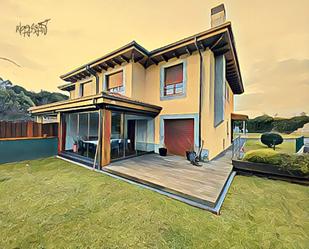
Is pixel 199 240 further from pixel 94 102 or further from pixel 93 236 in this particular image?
pixel 94 102

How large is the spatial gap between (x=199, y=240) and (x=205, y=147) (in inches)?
215

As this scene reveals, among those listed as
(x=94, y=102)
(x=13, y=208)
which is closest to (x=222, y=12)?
(x=94, y=102)

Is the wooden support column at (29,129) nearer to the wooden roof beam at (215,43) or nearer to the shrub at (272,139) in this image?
the wooden roof beam at (215,43)

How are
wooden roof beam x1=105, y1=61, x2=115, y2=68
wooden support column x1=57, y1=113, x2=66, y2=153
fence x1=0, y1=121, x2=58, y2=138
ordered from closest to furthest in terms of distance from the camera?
1. fence x1=0, y1=121, x2=58, y2=138
2. wooden support column x1=57, y1=113, x2=66, y2=153
3. wooden roof beam x1=105, y1=61, x2=115, y2=68

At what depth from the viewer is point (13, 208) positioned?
3.54 meters

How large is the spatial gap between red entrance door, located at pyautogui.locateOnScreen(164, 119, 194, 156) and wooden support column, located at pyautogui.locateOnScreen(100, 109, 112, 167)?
3.62 meters

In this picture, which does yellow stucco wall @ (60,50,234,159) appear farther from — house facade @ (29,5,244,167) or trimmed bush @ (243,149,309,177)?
trimmed bush @ (243,149,309,177)

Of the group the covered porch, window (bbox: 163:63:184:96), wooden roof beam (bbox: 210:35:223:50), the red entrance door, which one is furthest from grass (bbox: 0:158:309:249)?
wooden roof beam (bbox: 210:35:223:50)

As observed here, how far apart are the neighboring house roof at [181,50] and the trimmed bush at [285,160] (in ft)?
17.6

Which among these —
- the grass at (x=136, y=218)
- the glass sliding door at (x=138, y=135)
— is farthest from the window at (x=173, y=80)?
the grass at (x=136, y=218)

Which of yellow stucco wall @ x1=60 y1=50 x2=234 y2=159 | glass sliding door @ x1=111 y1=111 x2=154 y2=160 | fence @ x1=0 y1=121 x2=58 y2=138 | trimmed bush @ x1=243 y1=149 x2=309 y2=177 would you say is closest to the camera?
trimmed bush @ x1=243 y1=149 x2=309 y2=177

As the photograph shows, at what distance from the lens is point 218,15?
841 cm

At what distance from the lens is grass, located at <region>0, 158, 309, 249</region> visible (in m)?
2.61

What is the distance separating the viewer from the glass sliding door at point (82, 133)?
785cm
